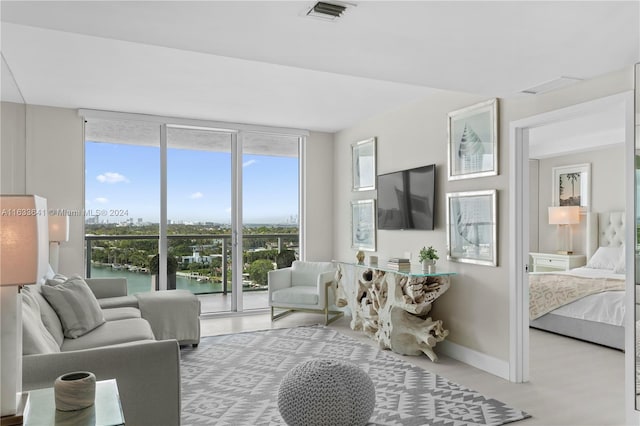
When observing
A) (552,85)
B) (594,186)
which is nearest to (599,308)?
(552,85)

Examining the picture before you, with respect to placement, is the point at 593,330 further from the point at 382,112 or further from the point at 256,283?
the point at 256,283

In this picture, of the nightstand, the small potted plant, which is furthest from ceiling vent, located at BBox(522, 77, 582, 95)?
the nightstand

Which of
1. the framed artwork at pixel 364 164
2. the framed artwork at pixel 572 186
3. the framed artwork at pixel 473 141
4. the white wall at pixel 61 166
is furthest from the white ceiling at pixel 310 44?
the framed artwork at pixel 572 186

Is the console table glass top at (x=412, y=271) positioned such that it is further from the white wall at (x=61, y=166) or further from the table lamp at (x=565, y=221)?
the table lamp at (x=565, y=221)

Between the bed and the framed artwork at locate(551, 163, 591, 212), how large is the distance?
46.5 inches

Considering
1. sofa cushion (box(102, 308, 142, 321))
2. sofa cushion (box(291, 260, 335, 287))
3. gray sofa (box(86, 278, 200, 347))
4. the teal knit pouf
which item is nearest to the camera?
the teal knit pouf

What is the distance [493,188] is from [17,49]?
3.90 metres

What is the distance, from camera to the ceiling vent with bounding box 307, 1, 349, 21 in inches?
80.8

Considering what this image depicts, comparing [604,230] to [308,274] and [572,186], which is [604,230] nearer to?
[572,186]

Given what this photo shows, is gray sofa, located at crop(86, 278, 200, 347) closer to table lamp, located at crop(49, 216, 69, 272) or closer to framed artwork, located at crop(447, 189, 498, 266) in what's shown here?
table lamp, located at crop(49, 216, 69, 272)

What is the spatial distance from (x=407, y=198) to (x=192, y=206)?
2.91m

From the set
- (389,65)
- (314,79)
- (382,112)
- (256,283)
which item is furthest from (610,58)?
(256,283)

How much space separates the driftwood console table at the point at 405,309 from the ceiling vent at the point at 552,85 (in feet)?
5.71

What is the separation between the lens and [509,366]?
3.68 m
